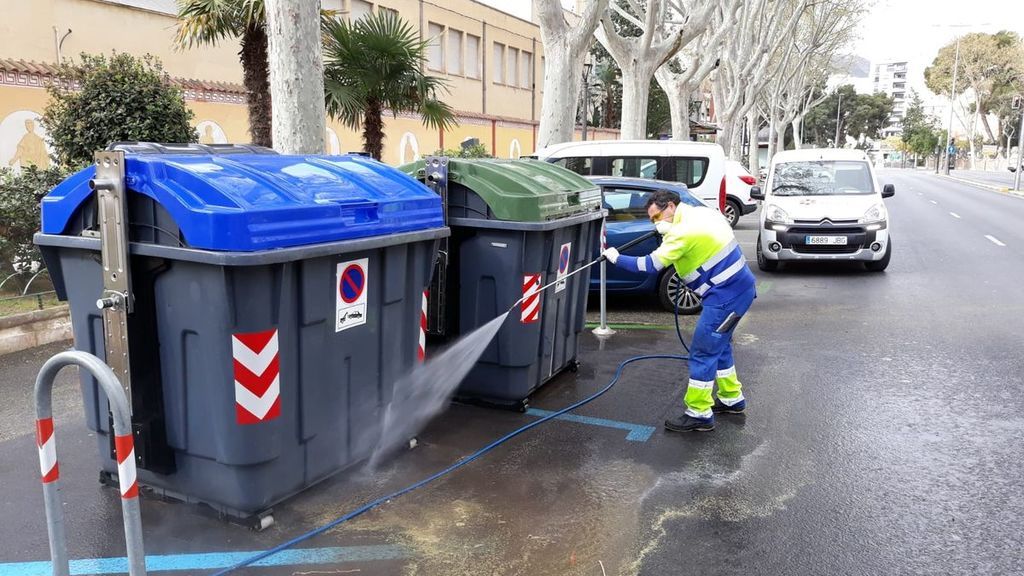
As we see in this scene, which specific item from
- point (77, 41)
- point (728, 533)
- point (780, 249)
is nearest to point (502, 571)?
point (728, 533)

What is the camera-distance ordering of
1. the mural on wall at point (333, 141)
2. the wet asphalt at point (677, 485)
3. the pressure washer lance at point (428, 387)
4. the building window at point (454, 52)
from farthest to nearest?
the building window at point (454, 52) < the mural on wall at point (333, 141) < the pressure washer lance at point (428, 387) < the wet asphalt at point (677, 485)

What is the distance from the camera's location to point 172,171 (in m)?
3.49

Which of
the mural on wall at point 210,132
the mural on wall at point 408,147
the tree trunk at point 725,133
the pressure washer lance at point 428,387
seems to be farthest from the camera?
the tree trunk at point 725,133

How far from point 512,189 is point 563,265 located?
87 centimetres

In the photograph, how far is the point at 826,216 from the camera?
37.9 feet

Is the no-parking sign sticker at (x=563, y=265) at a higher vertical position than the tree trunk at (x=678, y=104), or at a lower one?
lower

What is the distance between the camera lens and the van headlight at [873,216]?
11.5 metres

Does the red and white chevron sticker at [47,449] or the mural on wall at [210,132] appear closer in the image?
the red and white chevron sticker at [47,449]

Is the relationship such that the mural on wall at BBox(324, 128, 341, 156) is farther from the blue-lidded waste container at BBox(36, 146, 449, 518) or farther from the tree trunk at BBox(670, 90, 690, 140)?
the blue-lidded waste container at BBox(36, 146, 449, 518)

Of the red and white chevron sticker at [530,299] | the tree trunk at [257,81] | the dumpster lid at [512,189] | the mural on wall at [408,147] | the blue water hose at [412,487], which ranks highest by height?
the tree trunk at [257,81]

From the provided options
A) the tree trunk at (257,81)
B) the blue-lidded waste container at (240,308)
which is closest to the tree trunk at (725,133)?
the tree trunk at (257,81)

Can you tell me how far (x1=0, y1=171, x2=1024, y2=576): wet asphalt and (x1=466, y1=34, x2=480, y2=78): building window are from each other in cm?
2727

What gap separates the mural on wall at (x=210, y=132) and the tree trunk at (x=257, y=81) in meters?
5.40

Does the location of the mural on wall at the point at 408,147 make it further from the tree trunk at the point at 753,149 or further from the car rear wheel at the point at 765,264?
A: the tree trunk at the point at 753,149
